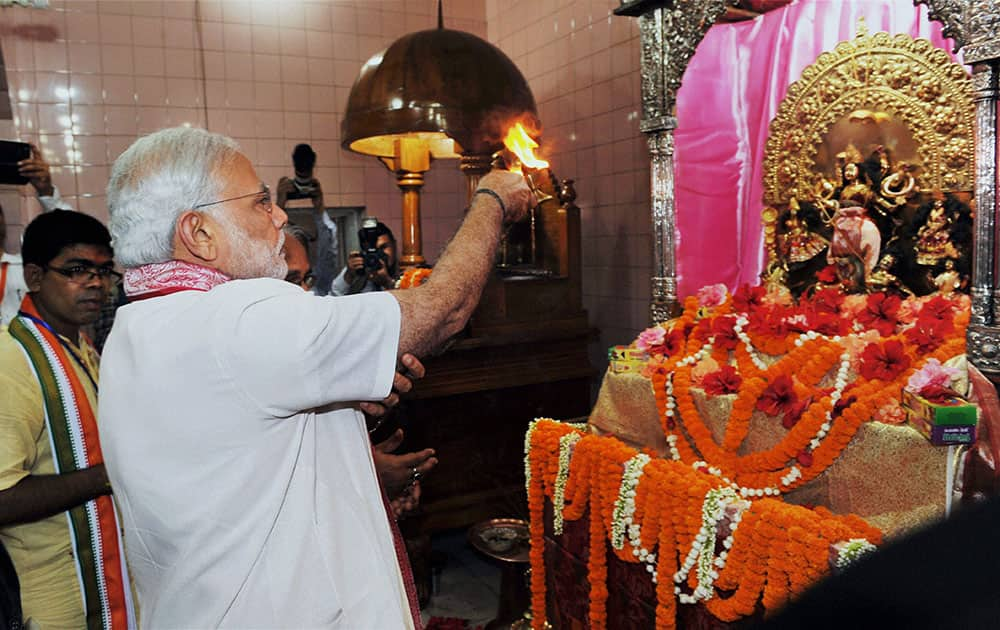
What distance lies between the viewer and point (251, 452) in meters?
1.26

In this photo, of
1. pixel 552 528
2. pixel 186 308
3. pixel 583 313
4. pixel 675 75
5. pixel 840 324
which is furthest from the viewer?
pixel 583 313

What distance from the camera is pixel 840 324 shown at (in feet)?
9.53

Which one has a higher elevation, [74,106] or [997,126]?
[74,106]

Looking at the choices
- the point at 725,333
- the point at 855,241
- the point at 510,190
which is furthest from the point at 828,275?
the point at 510,190

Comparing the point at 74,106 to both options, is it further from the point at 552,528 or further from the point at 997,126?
the point at 997,126

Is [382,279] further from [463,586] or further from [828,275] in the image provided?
[828,275]

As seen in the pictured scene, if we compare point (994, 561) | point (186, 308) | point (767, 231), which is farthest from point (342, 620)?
point (767, 231)

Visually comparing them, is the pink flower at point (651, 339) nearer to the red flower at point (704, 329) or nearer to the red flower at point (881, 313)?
the red flower at point (704, 329)

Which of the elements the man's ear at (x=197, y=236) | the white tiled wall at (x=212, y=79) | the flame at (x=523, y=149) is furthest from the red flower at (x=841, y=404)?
the white tiled wall at (x=212, y=79)

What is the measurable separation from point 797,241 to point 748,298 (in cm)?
50

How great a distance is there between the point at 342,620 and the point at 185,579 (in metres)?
0.30

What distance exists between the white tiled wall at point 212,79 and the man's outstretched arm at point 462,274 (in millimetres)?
5083

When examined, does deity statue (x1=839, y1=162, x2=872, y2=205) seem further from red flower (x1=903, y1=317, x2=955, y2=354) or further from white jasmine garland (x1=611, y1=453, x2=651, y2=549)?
white jasmine garland (x1=611, y1=453, x2=651, y2=549)

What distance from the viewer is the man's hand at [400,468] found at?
5.79ft
